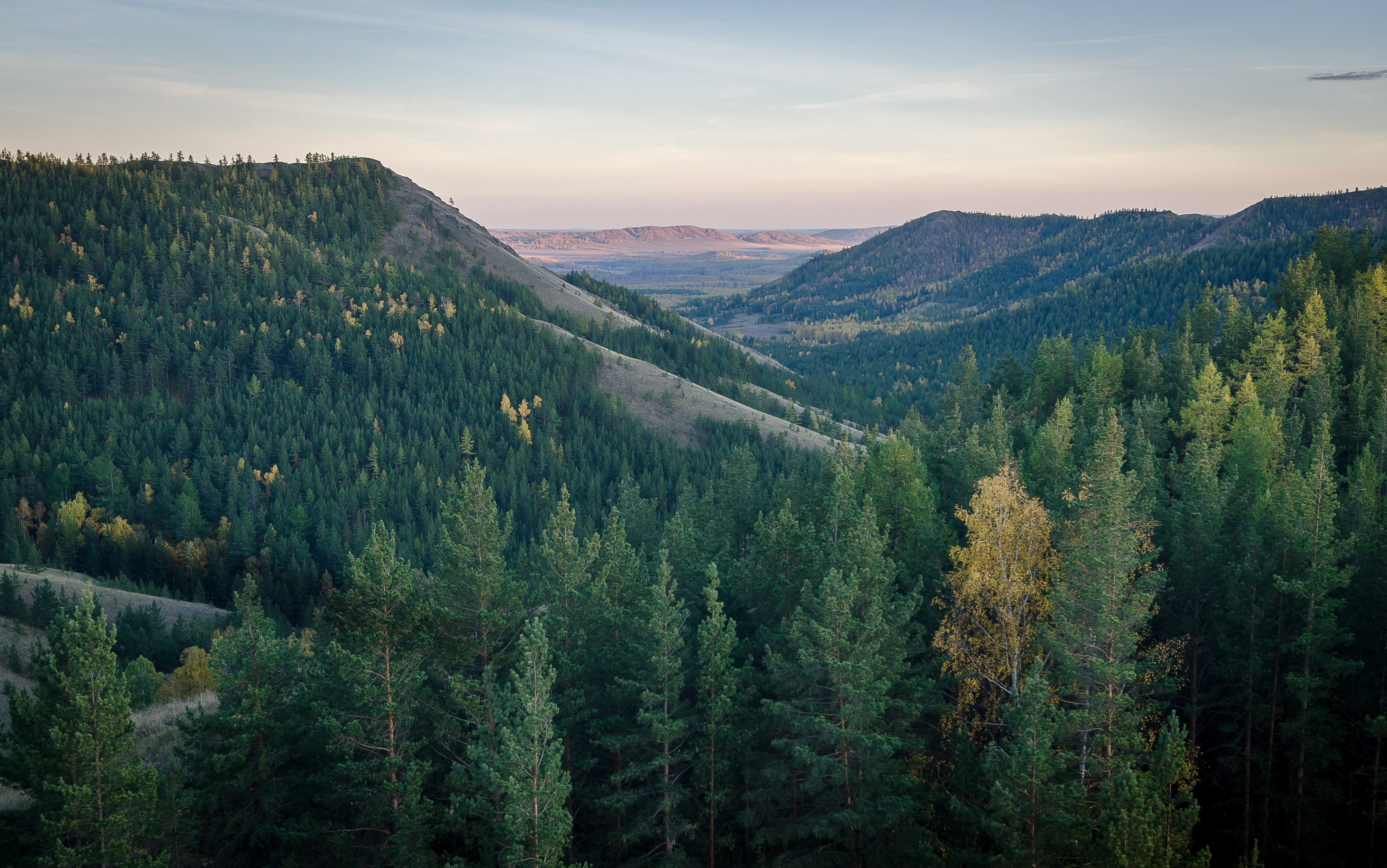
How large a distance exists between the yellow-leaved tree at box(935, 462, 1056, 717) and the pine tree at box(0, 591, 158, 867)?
84.1 ft

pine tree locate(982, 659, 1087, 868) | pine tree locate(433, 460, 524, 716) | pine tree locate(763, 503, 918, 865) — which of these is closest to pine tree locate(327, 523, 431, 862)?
pine tree locate(433, 460, 524, 716)

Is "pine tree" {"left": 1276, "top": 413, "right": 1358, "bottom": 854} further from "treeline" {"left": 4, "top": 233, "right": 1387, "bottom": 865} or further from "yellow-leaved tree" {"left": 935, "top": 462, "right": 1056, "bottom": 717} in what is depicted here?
"yellow-leaved tree" {"left": 935, "top": 462, "right": 1056, "bottom": 717}

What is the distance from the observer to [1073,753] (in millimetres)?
26922

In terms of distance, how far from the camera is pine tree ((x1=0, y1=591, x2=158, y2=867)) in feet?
78.0

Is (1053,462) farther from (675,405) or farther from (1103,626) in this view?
(675,405)

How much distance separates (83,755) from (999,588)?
28189 mm

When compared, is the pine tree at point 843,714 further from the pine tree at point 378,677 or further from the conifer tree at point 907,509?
the pine tree at point 378,677

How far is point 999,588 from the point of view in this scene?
97.1ft

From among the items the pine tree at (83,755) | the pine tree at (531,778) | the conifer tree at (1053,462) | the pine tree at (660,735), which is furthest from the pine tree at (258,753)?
the conifer tree at (1053,462)

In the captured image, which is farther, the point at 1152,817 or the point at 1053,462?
the point at 1053,462

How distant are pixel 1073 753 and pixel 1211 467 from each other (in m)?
22.9

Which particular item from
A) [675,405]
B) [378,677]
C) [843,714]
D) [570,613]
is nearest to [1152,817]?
[843,714]

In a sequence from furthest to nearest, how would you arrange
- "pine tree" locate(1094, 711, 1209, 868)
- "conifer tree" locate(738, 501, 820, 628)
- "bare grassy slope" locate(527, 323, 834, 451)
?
1. "bare grassy slope" locate(527, 323, 834, 451)
2. "conifer tree" locate(738, 501, 820, 628)
3. "pine tree" locate(1094, 711, 1209, 868)

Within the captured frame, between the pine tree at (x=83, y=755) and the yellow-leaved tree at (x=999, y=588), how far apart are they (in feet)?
84.1
